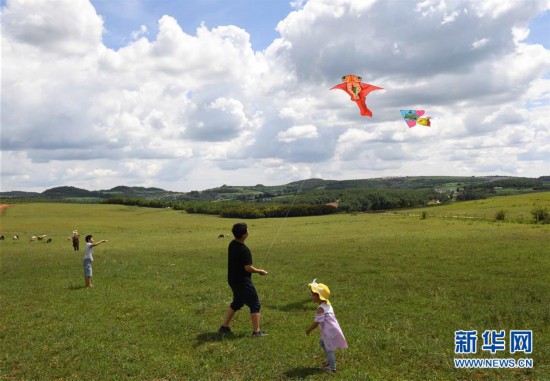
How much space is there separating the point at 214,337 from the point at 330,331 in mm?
4375

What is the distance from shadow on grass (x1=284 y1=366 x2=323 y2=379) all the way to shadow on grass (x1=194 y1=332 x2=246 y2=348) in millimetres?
2850

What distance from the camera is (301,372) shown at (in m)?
9.99

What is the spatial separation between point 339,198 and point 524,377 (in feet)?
457

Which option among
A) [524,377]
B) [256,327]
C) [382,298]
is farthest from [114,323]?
[524,377]

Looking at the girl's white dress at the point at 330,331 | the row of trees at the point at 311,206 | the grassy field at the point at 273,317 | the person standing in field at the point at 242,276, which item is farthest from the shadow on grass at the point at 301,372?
the row of trees at the point at 311,206

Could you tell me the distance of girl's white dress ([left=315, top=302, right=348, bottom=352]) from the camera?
9.75m

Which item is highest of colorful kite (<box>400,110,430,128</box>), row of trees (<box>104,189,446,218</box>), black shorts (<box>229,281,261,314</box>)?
colorful kite (<box>400,110,430,128</box>)

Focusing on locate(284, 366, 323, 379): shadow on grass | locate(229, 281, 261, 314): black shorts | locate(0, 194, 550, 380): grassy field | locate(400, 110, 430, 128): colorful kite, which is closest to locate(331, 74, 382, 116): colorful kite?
locate(400, 110, 430, 128): colorful kite

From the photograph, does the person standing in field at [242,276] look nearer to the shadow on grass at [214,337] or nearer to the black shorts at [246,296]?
the black shorts at [246,296]

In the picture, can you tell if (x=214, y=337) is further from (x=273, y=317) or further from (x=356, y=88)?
(x=356, y=88)

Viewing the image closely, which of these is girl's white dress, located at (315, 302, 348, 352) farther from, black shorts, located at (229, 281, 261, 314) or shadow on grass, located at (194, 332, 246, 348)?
shadow on grass, located at (194, 332, 246, 348)

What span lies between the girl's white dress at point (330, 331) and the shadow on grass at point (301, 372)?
663 millimetres

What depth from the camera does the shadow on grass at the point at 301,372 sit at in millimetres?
9773

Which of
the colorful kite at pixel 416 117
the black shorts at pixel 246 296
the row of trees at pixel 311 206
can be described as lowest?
the row of trees at pixel 311 206
